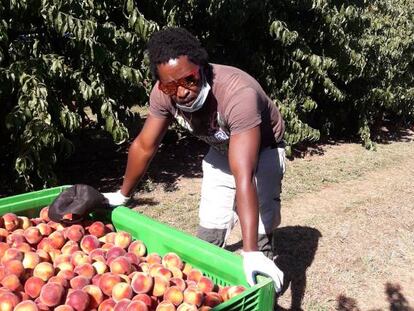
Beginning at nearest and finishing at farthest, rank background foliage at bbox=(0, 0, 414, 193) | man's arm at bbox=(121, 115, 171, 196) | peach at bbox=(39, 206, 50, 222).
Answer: peach at bbox=(39, 206, 50, 222) → man's arm at bbox=(121, 115, 171, 196) → background foliage at bbox=(0, 0, 414, 193)


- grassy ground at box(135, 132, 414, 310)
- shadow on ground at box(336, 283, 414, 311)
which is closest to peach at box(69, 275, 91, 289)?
grassy ground at box(135, 132, 414, 310)

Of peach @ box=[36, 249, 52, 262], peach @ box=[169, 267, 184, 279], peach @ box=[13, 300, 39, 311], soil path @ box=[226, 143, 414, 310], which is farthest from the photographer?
soil path @ box=[226, 143, 414, 310]

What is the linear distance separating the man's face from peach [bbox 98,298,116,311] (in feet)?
2.92

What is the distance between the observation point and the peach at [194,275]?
6.23 ft

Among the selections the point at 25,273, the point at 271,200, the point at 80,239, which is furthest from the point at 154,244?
the point at 271,200

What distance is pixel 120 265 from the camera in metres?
1.91

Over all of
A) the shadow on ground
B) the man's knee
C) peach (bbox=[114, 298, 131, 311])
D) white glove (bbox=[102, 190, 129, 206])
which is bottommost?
the shadow on ground

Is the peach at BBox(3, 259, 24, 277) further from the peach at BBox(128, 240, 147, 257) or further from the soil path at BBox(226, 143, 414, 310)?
the soil path at BBox(226, 143, 414, 310)

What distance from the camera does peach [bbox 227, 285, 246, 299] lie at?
1.72 m

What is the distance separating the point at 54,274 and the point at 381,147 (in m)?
7.21

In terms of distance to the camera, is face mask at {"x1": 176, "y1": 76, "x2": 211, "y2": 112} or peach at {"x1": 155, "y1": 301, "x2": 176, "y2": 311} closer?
peach at {"x1": 155, "y1": 301, "x2": 176, "y2": 311}

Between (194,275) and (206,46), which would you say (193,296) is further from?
(206,46)

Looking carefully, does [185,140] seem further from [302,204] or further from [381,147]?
[381,147]

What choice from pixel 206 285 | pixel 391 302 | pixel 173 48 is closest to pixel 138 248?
pixel 206 285
